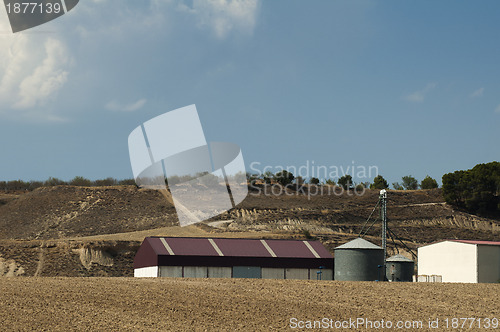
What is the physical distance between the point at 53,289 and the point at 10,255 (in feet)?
138

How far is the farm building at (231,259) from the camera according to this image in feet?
160

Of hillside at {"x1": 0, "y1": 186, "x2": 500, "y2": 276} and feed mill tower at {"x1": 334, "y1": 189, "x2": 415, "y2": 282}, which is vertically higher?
hillside at {"x1": 0, "y1": 186, "x2": 500, "y2": 276}

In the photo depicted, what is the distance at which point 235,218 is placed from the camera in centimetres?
9981

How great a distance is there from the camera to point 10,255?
225 ft

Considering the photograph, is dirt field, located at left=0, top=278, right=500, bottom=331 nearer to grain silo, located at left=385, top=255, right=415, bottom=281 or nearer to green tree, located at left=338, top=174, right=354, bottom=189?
grain silo, located at left=385, top=255, right=415, bottom=281

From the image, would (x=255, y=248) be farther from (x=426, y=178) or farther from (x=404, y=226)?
(x=426, y=178)

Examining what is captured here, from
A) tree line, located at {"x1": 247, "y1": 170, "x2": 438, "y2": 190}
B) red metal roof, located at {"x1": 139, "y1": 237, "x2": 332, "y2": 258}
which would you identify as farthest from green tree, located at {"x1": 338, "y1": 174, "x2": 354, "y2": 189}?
red metal roof, located at {"x1": 139, "y1": 237, "x2": 332, "y2": 258}

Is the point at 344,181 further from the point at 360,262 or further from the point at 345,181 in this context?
the point at 360,262

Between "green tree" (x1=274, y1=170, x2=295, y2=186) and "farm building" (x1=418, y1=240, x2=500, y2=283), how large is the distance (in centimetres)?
7794

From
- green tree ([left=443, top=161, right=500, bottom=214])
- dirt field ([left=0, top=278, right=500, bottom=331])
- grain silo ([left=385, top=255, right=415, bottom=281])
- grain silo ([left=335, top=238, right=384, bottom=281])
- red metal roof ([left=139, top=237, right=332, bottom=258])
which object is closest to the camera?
dirt field ([left=0, top=278, right=500, bottom=331])

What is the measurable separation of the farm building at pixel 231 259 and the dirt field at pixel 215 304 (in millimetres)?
11500

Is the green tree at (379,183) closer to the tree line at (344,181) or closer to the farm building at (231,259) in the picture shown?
the tree line at (344,181)

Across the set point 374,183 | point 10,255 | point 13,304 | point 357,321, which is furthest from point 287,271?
point 374,183

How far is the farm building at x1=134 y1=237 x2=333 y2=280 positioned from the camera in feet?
160
